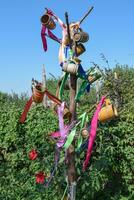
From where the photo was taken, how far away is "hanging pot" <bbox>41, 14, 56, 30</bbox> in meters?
3.95

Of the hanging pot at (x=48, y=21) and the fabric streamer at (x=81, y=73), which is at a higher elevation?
the hanging pot at (x=48, y=21)

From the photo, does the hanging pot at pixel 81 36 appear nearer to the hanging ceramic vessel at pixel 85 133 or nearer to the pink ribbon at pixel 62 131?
the pink ribbon at pixel 62 131

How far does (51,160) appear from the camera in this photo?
547cm

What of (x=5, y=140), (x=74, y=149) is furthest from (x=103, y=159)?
(x=5, y=140)

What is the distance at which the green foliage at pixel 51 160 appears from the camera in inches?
211

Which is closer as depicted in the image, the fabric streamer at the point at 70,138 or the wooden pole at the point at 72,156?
the fabric streamer at the point at 70,138

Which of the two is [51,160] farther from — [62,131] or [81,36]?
[81,36]

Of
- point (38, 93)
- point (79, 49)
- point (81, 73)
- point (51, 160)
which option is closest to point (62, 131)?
point (38, 93)

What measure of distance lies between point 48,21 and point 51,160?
2041 mm

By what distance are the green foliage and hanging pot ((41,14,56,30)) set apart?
1496mm

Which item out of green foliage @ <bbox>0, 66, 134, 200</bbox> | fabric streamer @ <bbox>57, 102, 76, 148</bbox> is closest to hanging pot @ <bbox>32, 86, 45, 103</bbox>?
fabric streamer @ <bbox>57, 102, 76, 148</bbox>

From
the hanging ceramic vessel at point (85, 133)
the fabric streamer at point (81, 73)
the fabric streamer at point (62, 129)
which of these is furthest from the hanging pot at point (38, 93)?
the hanging ceramic vessel at point (85, 133)

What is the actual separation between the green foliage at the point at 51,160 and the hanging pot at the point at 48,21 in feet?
4.91

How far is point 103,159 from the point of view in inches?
204
